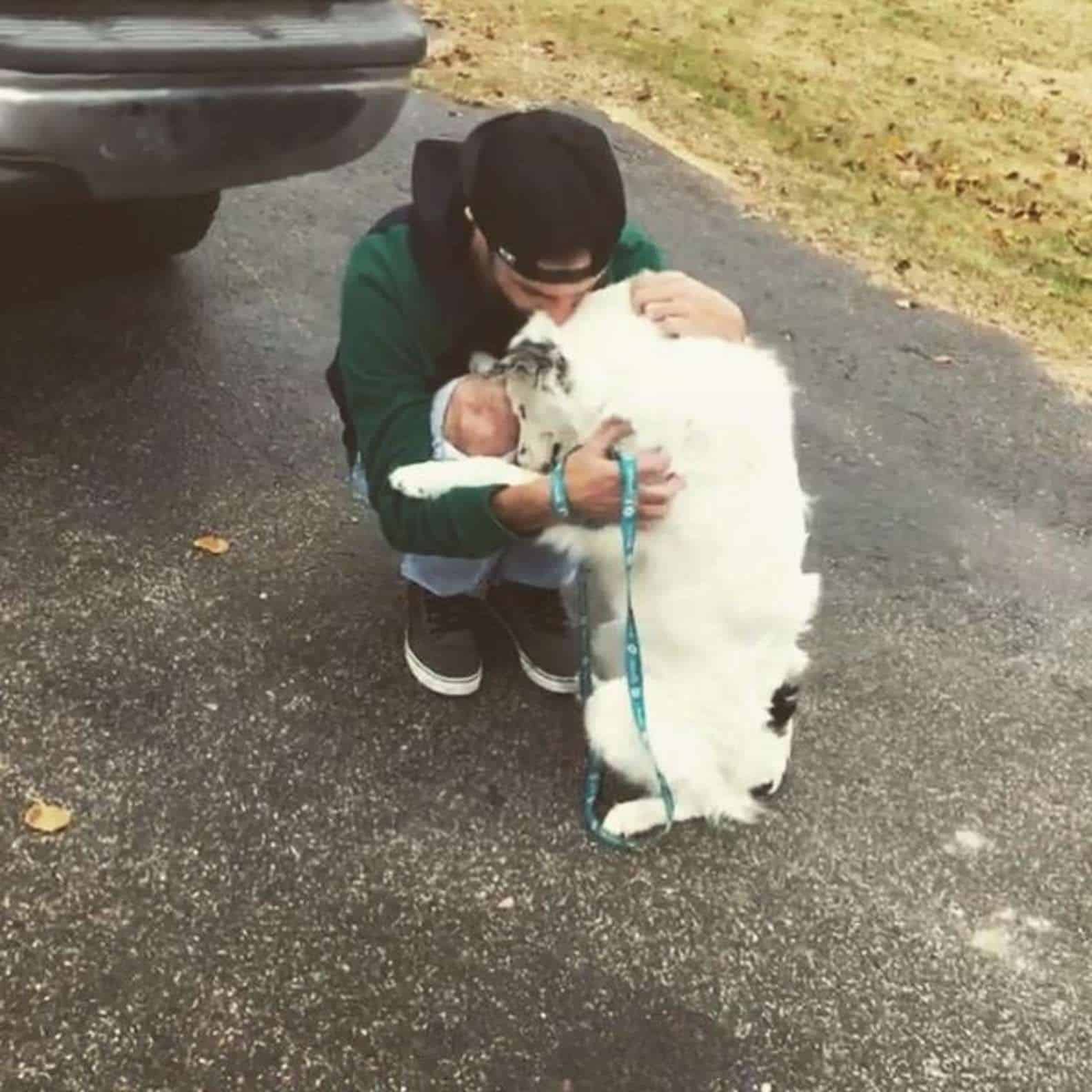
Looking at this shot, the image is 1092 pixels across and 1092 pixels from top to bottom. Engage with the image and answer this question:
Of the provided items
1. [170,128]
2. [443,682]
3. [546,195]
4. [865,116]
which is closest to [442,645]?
[443,682]

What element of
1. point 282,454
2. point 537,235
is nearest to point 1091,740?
point 537,235

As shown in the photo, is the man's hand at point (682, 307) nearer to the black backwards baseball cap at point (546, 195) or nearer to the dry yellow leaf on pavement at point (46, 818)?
the black backwards baseball cap at point (546, 195)

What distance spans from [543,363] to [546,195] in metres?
0.26

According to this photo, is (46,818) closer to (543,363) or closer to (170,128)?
(543,363)

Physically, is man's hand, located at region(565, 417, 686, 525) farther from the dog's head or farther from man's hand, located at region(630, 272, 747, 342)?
man's hand, located at region(630, 272, 747, 342)

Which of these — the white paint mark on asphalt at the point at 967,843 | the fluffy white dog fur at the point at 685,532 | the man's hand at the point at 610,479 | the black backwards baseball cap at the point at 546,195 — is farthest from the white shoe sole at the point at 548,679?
the black backwards baseball cap at the point at 546,195

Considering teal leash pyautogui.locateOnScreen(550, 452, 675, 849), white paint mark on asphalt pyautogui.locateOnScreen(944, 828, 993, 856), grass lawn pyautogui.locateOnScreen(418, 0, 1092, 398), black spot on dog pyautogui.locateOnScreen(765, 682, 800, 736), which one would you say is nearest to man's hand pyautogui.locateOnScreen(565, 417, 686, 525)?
teal leash pyautogui.locateOnScreen(550, 452, 675, 849)

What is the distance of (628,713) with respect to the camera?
2533 millimetres

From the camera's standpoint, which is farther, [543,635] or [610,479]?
[543,635]

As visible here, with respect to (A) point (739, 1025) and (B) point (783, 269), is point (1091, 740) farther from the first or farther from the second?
(B) point (783, 269)

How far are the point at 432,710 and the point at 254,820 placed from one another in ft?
1.52

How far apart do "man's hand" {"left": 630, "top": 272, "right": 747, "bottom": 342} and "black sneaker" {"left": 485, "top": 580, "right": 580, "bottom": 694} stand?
2.39 ft

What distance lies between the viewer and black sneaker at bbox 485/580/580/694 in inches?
115

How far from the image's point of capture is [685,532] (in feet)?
7.82
